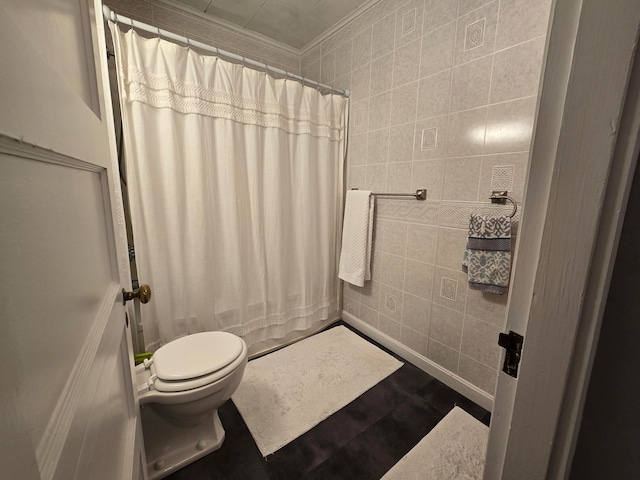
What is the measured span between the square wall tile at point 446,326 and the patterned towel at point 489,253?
11.2 inches

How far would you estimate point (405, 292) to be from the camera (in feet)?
5.73

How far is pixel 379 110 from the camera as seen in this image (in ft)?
5.81

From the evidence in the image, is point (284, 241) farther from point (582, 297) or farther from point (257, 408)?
point (582, 297)

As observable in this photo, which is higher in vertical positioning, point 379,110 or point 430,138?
point 379,110

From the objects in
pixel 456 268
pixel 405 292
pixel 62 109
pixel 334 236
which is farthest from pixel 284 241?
pixel 62 109

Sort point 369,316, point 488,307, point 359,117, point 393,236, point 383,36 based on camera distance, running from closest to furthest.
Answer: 1. point 488,307
2. point 383,36
3. point 393,236
4. point 359,117
5. point 369,316

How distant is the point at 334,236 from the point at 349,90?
1.14 meters

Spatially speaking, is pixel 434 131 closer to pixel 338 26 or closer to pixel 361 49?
pixel 361 49

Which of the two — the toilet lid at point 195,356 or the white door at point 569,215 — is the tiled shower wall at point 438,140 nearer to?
the white door at point 569,215

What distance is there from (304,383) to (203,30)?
8.22 ft

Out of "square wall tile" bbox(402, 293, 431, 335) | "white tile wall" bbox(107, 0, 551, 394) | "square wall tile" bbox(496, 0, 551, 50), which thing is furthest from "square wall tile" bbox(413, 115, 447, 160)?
"square wall tile" bbox(402, 293, 431, 335)

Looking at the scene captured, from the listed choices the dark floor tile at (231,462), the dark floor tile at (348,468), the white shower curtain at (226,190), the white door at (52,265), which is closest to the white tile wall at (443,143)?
the white shower curtain at (226,190)

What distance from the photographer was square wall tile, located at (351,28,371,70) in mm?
1778

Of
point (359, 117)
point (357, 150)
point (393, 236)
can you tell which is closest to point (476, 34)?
point (359, 117)
